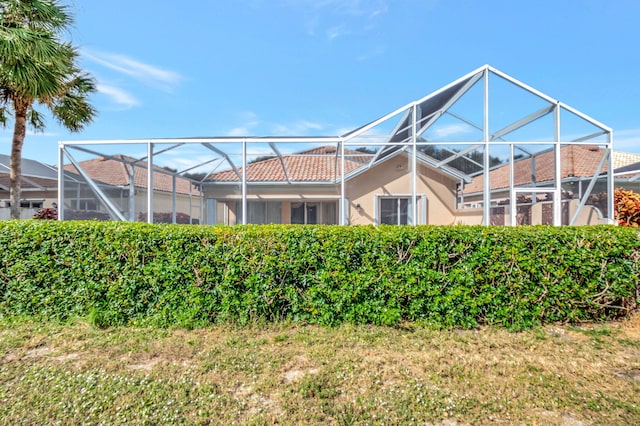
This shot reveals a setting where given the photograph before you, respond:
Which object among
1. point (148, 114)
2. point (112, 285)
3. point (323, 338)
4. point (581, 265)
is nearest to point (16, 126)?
point (148, 114)

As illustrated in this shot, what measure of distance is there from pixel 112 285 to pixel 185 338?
1.30 metres

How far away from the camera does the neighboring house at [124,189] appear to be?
801 centimetres

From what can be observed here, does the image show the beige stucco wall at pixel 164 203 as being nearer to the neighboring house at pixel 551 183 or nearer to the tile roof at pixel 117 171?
the tile roof at pixel 117 171

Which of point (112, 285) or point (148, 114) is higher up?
point (148, 114)

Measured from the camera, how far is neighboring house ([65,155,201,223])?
315 inches

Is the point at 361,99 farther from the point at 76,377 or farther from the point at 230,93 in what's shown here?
the point at 76,377

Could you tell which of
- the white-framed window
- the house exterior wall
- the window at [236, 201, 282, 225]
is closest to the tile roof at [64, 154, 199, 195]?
the house exterior wall

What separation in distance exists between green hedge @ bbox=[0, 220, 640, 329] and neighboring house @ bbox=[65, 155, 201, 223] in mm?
5134

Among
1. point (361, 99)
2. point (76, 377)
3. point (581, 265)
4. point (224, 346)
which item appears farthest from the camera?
point (361, 99)

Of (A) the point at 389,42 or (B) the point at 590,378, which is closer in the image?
(B) the point at 590,378

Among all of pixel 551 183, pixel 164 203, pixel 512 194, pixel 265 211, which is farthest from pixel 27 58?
pixel 551 183

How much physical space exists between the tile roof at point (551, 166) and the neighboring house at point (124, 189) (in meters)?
9.59

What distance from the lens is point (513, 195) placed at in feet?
25.7

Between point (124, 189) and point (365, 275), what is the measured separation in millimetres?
8100
